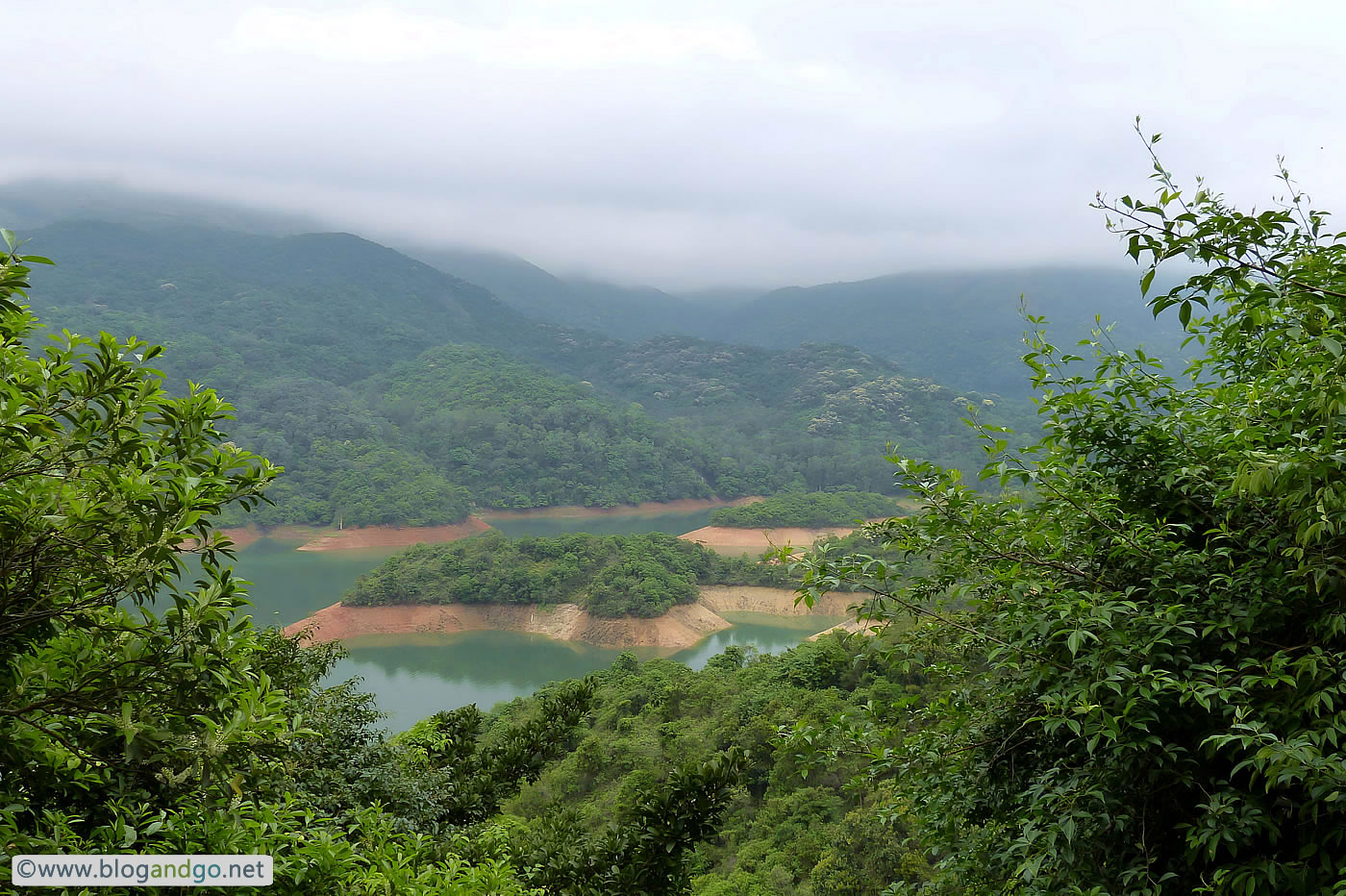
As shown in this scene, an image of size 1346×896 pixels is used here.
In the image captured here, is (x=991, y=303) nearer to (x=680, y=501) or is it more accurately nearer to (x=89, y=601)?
(x=680, y=501)

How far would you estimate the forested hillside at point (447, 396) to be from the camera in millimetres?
54469

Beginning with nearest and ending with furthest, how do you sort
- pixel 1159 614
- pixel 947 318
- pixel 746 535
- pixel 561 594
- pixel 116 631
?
pixel 116 631, pixel 1159 614, pixel 561 594, pixel 746 535, pixel 947 318

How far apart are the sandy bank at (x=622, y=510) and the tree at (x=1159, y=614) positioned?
49.3 metres

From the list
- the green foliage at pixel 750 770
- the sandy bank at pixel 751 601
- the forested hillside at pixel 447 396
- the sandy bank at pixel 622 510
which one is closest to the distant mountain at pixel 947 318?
the forested hillside at pixel 447 396

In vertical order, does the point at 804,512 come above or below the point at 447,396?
below

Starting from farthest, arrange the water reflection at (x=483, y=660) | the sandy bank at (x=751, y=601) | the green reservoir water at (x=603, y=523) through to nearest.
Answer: the green reservoir water at (x=603, y=523)
the sandy bank at (x=751, y=601)
the water reflection at (x=483, y=660)

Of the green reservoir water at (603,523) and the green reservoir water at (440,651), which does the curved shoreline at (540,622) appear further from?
the green reservoir water at (603,523)

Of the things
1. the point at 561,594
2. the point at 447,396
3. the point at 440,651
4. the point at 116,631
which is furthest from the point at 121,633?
the point at 447,396

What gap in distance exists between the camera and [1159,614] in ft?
7.58

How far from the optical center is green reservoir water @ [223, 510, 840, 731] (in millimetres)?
25500

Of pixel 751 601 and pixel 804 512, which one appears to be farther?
pixel 804 512

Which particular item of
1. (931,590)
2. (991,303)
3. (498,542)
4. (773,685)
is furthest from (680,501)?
(991,303)

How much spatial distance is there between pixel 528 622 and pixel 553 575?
81.6 inches

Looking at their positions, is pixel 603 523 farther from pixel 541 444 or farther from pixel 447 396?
pixel 447 396
